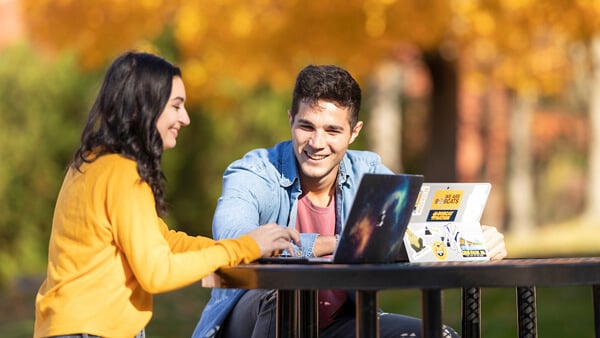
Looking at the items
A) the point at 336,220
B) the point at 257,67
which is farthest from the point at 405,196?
the point at 257,67

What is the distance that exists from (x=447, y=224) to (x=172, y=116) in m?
1.03

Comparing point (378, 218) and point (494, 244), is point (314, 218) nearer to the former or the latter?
point (494, 244)

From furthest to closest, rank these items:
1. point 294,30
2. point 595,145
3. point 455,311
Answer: point 595,145
point 294,30
point 455,311

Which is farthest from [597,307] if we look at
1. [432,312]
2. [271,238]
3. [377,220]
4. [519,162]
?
[519,162]

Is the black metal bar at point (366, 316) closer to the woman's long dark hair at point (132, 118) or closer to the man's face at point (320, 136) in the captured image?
the woman's long dark hair at point (132, 118)

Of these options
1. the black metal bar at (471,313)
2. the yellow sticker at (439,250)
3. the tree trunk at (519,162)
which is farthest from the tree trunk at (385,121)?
the yellow sticker at (439,250)

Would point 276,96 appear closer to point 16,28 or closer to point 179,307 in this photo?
point 179,307

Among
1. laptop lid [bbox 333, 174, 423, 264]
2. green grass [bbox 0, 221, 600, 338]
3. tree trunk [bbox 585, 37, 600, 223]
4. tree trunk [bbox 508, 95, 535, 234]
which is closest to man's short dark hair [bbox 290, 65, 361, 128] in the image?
laptop lid [bbox 333, 174, 423, 264]

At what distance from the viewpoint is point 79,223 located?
3680 mm

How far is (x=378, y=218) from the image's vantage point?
12.0ft

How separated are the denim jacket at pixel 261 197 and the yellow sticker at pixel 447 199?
512 mm

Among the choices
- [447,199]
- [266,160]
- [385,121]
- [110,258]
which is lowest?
[110,258]

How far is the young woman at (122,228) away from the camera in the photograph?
360 centimetres

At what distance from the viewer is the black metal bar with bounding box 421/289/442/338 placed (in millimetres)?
3590
